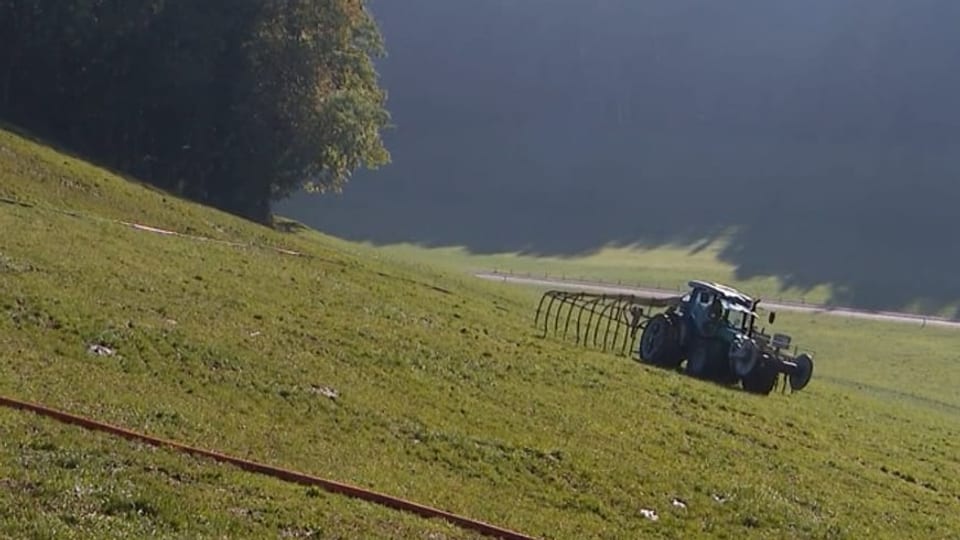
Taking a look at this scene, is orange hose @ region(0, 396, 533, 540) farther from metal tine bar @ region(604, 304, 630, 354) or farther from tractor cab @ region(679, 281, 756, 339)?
metal tine bar @ region(604, 304, 630, 354)

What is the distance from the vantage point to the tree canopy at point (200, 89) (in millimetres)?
61844

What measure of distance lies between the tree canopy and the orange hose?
4933 cm

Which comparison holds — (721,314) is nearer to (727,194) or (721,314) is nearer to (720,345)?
(720,345)

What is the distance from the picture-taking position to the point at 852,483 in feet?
74.5

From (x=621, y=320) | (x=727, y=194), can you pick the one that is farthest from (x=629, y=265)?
(x=621, y=320)

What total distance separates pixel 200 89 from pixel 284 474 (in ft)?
173

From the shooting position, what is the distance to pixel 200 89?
63438mm

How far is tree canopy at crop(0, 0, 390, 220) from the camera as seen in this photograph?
2435 inches

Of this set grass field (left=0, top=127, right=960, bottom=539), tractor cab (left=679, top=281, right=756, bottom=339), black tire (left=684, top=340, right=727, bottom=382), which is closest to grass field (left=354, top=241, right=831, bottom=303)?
tractor cab (left=679, top=281, right=756, bottom=339)

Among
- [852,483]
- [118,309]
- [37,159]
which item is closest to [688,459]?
[852,483]

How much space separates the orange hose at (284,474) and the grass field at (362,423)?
1.11ft

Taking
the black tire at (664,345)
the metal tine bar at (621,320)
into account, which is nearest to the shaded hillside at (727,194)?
the metal tine bar at (621,320)

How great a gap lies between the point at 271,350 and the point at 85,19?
1748 inches

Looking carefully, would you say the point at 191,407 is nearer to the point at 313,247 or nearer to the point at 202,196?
the point at 313,247
